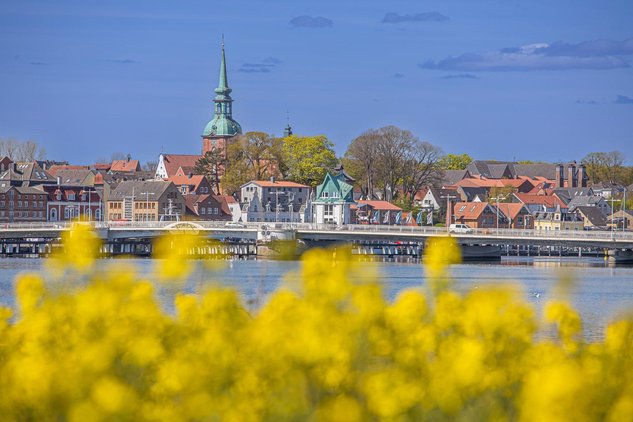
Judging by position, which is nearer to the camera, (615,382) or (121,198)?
(615,382)

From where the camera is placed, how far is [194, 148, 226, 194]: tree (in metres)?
159

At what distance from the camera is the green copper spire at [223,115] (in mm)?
184625

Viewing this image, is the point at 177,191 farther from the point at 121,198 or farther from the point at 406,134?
the point at 406,134

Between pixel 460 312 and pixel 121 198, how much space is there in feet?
428

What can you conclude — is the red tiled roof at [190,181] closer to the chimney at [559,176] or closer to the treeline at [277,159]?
the treeline at [277,159]

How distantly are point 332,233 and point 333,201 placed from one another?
40252 mm

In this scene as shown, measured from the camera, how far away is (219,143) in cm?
18388

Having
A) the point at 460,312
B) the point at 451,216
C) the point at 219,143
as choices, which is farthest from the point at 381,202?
the point at 460,312

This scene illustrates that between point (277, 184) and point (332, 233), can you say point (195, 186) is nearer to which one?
point (277, 184)

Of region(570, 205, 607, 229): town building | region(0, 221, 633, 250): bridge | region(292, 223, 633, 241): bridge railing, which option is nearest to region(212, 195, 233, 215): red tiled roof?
region(570, 205, 607, 229): town building

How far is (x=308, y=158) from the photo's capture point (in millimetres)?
153750

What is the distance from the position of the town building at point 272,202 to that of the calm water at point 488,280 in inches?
→ 1697

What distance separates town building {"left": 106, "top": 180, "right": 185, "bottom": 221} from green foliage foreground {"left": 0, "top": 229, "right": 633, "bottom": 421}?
121 meters

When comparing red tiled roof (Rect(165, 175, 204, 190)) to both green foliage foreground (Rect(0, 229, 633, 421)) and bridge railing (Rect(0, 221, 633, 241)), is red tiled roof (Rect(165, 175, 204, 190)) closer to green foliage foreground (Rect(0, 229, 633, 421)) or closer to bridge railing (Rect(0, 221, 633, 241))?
bridge railing (Rect(0, 221, 633, 241))
